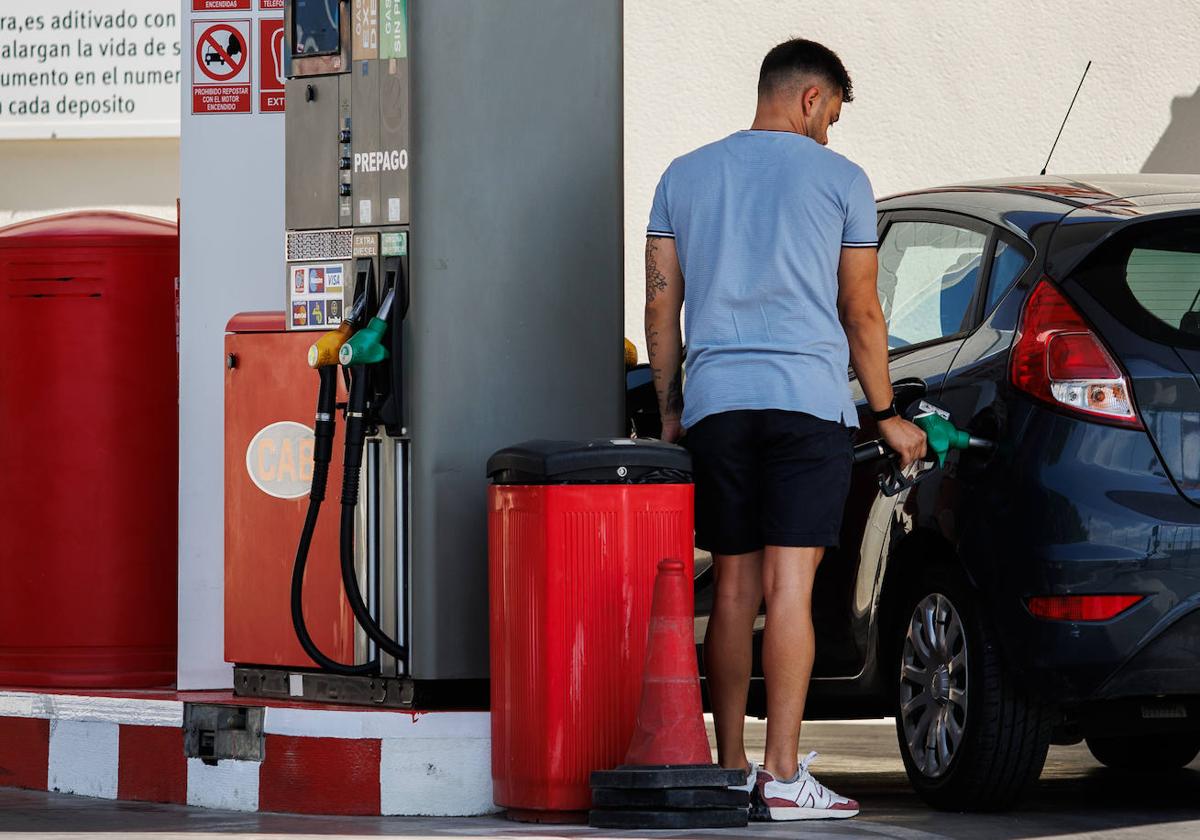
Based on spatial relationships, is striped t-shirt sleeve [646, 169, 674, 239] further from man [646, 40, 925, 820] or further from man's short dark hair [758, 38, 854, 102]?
man's short dark hair [758, 38, 854, 102]

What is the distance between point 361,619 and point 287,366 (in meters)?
0.80

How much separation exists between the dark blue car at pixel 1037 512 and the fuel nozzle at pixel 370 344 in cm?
133

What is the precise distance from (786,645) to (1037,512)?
669mm

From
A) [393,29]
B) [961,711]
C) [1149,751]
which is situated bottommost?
[1149,751]

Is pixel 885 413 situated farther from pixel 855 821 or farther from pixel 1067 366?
pixel 855 821

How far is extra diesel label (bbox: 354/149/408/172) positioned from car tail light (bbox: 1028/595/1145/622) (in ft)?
6.17

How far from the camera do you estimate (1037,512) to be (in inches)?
186

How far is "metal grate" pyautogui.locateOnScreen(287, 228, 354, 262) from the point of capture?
5.27 m

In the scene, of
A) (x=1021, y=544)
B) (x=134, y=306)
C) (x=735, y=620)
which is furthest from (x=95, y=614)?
(x=1021, y=544)

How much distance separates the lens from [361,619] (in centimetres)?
504

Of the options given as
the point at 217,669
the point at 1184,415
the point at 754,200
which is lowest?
the point at 217,669

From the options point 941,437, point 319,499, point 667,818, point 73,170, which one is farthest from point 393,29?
point 73,170

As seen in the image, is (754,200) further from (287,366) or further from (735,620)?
(287,366)

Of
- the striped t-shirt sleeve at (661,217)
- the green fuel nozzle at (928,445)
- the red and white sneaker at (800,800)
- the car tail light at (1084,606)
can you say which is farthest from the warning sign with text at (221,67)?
the car tail light at (1084,606)
